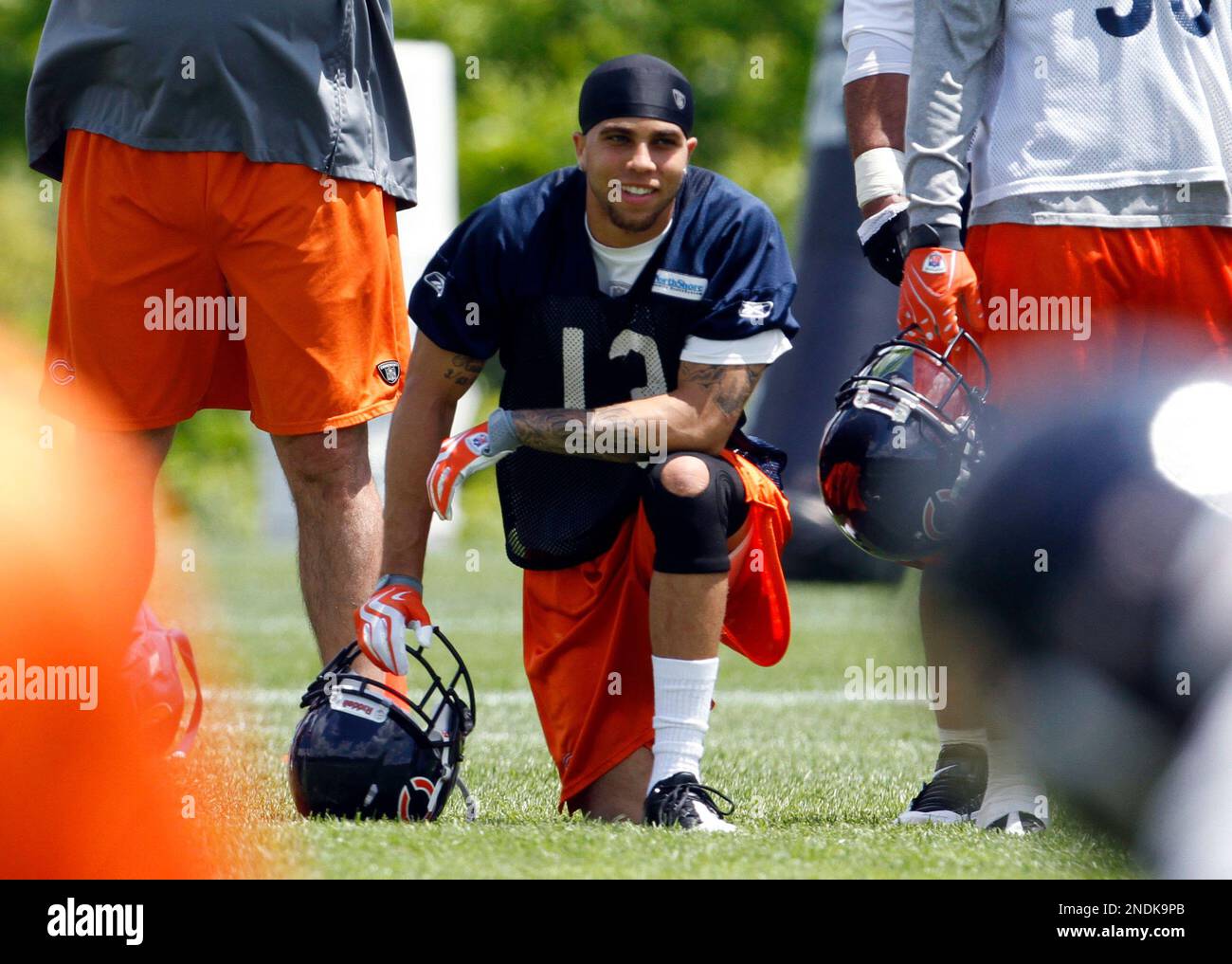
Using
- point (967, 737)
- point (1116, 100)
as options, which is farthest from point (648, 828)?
point (1116, 100)

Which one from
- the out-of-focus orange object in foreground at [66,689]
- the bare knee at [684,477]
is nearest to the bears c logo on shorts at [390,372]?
the out-of-focus orange object in foreground at [66,689]

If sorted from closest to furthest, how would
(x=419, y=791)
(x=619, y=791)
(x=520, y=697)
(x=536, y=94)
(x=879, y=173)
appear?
(x=419, y=791) < (x=619, y=791) < (x=879, y=173) < (x=520, y=697) < (x=536, y=94)

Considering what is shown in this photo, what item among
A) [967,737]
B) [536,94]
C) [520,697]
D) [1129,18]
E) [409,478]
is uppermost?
[536,94]

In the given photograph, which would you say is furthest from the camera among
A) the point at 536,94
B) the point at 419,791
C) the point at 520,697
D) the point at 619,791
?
the point at 536,94

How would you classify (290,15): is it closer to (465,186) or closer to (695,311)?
(695,311)

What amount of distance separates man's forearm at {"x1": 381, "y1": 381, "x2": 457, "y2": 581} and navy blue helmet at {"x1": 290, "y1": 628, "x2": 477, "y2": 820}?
0.28 metres

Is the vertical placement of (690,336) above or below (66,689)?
above

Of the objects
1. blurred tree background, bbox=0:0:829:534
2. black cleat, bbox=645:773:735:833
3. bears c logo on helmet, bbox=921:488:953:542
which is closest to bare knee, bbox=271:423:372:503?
black cleat, bbox=645:773:735:833

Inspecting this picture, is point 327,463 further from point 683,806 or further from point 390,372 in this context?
point 683,806

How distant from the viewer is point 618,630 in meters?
3.72

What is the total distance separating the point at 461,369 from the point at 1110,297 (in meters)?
1.23

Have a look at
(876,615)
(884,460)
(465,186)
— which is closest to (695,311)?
(884,460)

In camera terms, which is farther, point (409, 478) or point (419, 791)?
point (409, 478)

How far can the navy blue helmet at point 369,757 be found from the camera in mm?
3242
